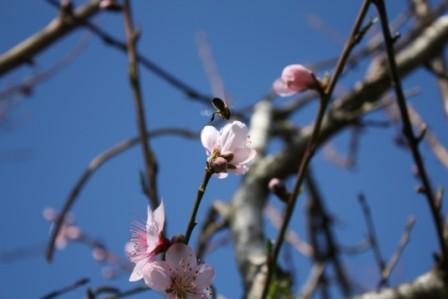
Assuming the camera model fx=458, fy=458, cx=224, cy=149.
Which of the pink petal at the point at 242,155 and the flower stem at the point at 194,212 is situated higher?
the pink petal at the point at 242,155

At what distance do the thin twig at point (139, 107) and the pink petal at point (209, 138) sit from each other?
306mm

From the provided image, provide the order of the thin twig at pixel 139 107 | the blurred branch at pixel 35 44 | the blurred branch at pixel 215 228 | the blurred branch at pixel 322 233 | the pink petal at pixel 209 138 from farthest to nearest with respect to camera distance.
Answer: the blurred branch at pixel 322 233
the blurred branch at pixel 35 44
the blurred branch at pixel 215 228
the thin twig at pixel 139 107
the pink petal at pixel 209 138

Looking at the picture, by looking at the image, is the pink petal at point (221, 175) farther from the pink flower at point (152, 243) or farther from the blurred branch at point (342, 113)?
the blurred branch at point (342, 113)

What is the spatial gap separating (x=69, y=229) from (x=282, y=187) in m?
1.97

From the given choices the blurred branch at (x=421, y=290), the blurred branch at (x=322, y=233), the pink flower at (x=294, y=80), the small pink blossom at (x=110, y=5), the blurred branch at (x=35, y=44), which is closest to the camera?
the pink flower at (x=294, y=80)

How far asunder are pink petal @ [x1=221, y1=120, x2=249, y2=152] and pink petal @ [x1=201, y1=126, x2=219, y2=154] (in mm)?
13

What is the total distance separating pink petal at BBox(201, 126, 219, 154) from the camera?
796 mm

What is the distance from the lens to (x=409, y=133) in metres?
0.96

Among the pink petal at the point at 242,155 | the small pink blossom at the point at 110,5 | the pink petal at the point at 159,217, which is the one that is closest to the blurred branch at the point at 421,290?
the pink petal at the point at 242,155

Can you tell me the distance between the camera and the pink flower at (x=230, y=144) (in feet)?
2.61

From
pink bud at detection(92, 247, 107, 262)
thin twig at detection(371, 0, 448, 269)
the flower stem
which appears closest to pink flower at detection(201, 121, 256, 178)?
the flower stem

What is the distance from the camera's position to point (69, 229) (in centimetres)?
268

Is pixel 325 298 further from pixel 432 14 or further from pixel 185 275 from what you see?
pixel 185 275

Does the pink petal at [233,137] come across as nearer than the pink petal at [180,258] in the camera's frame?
No
